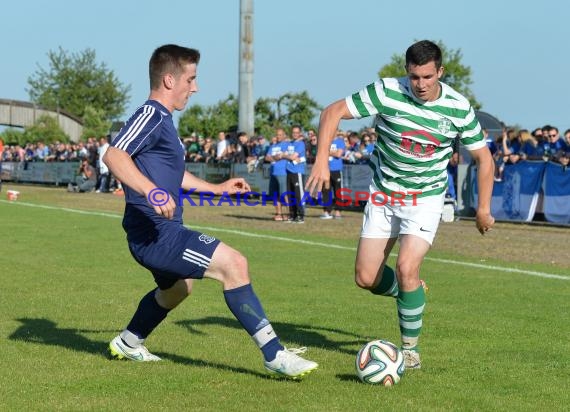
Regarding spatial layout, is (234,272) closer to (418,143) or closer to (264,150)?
(418,143)

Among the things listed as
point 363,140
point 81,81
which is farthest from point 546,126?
point 81,81

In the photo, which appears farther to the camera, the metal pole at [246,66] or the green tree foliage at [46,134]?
the green tree foliage at [46,134]

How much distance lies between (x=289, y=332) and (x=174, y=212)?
2437 mm

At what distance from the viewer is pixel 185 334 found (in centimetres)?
824

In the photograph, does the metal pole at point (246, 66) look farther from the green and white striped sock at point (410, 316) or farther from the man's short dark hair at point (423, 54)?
the green and white striped sock at point (410, 316)

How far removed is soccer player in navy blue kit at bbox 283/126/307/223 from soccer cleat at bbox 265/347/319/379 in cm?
1651

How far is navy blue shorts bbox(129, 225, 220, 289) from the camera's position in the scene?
247 inches

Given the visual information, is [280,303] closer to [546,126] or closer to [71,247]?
[71,247]

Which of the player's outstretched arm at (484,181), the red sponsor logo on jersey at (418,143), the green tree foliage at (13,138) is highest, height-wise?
the red sponsor logo on jersey at (418,143)

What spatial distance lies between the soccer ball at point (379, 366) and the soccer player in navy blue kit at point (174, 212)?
38 cm

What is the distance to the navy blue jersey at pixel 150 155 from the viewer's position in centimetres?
634

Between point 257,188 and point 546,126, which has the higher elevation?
point 546,126

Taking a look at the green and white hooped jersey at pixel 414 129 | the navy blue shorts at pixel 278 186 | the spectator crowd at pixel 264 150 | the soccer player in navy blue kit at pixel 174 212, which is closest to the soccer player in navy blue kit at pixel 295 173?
the navy blue shorts at pixel 278 186

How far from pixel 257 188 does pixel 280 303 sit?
2147 centimetres
